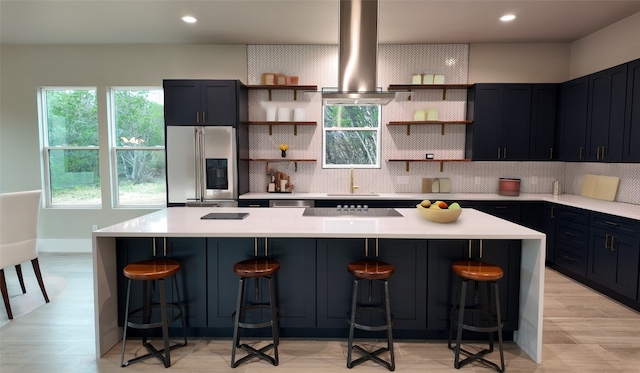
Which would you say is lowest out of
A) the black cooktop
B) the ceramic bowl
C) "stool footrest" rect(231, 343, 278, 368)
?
"stool footrest" rect(231, 343, 278, 368)

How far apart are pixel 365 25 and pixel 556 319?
10.1 ft

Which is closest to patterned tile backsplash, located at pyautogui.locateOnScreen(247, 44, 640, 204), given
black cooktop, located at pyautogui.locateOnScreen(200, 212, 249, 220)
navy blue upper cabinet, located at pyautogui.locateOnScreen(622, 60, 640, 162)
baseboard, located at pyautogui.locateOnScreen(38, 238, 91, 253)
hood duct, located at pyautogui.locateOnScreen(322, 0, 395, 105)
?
navy blue upper cabinet, located at pyautogui.locateOnScreen(622, 60, 640, 162)

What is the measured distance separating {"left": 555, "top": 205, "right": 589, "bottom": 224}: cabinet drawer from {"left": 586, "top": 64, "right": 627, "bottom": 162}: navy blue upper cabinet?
637 mm

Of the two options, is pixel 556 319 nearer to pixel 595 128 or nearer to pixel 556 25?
pixel 595 128

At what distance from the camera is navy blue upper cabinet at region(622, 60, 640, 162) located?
3.65m

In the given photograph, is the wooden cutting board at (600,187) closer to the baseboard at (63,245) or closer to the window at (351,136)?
the window at (351,136)

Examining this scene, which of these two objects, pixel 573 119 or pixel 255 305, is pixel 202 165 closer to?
pixel 255 305

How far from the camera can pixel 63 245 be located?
5.44 m

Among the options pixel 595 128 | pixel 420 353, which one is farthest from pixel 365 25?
pixel 595 128

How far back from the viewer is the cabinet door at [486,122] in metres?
4.85

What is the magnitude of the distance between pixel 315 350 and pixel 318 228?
915 millimetres

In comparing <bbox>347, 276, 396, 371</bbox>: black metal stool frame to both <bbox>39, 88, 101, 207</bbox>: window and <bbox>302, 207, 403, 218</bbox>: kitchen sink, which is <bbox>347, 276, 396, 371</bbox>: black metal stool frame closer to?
<bbox>302, 207, 403, 218</bbox>: kitchen sink

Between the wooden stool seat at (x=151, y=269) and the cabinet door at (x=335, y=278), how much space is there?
1034mm

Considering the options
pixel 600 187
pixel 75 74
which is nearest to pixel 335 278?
pixel 600 187
